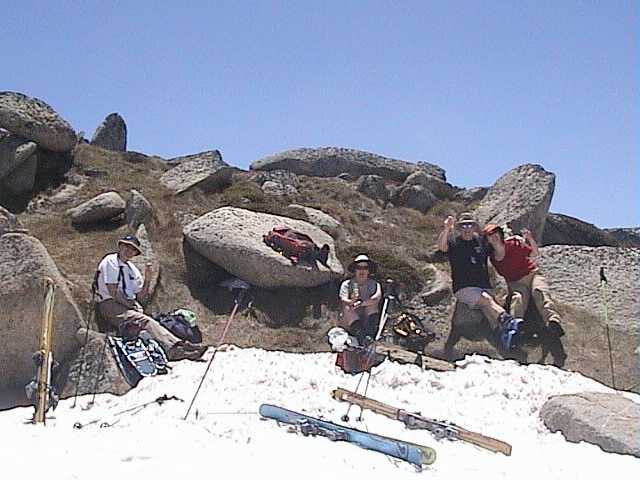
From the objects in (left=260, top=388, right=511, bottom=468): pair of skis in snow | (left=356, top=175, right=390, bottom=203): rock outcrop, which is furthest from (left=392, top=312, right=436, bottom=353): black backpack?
(left=356, top=175, right=390, bottom=203): rock outcrop

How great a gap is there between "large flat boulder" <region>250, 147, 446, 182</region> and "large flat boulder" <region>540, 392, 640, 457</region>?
2386cm

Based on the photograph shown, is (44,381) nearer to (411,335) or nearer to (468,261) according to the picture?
(411,335)

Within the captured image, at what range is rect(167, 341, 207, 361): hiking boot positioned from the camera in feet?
32.2

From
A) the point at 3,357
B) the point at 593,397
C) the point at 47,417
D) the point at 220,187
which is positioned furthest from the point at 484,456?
the point at 220,187

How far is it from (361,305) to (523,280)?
268 centimetres

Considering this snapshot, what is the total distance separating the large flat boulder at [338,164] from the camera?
105ft

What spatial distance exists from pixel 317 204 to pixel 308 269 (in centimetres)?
776

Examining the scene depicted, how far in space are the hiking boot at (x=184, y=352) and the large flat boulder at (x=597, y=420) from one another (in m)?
4.44

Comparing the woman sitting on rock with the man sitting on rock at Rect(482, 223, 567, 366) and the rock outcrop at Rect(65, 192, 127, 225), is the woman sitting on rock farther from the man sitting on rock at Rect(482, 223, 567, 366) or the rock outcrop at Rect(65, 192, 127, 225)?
the rock outcrop at Rect(65, 192, 127, 225)

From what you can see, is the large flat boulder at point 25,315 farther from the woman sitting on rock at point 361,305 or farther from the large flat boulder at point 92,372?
the woman sitting on rock at point 361,305

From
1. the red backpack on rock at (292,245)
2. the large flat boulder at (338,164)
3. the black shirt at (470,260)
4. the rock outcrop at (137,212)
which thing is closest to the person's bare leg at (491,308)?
the black shirt at (470,260)

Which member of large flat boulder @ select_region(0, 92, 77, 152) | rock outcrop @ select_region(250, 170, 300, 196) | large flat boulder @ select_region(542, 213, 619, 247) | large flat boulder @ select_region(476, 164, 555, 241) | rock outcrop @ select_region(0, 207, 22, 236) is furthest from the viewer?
rock outcrop @ select_region(250, 170, 300, 196)

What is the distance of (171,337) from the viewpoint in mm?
10133

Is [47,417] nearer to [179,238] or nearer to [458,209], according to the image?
[179,238]
